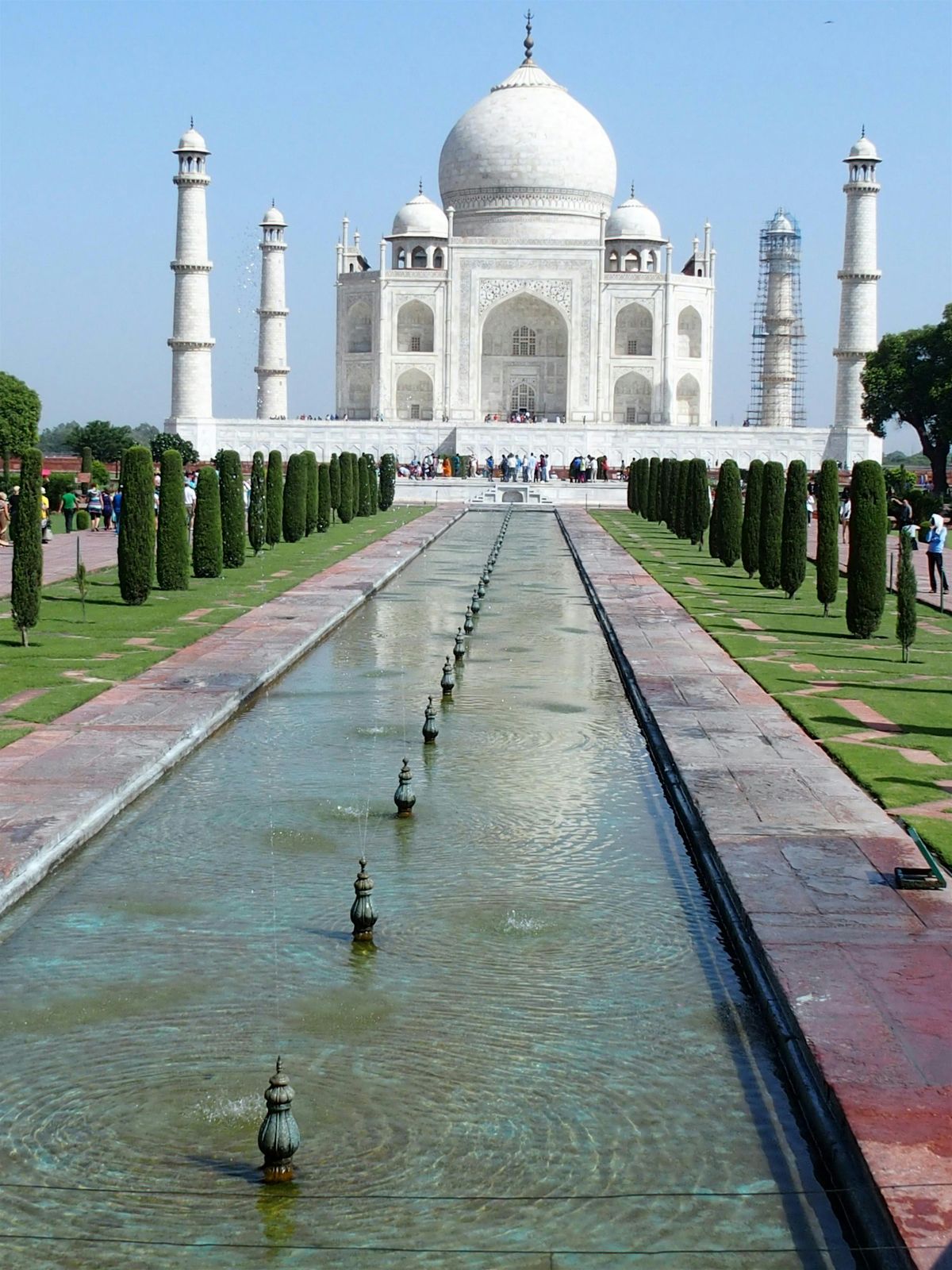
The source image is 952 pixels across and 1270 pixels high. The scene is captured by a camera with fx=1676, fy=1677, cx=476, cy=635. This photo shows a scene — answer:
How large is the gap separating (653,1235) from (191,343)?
3577 centimetres

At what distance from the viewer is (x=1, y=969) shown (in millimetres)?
4152

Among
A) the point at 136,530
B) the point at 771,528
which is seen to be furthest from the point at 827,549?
the point at 136,530

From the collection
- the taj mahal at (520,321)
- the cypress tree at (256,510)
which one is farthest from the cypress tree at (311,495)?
the taj mahal at (520,321)

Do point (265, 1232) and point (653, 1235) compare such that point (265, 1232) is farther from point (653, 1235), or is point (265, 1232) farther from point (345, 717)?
point (345, 717)

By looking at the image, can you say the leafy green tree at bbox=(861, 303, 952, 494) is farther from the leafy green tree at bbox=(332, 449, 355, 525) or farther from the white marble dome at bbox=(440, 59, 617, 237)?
the leafy green tree at bbox=(332, 449, 355, 525)

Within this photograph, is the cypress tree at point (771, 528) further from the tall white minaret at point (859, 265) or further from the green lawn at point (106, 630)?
the tall white minaret at point (859, 265)

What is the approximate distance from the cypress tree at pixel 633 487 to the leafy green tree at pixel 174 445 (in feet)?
28.5

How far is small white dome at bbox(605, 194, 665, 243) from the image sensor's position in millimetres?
45062

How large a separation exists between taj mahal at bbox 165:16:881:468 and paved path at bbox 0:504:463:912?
87.6 ft

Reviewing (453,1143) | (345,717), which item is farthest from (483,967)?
(345,717)

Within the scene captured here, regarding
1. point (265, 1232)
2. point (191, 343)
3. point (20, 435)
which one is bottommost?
point (265, 1232)

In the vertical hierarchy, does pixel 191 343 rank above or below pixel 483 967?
above

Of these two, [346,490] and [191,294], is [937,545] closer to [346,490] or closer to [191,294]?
[346,490]

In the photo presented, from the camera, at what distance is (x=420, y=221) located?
43750mm
